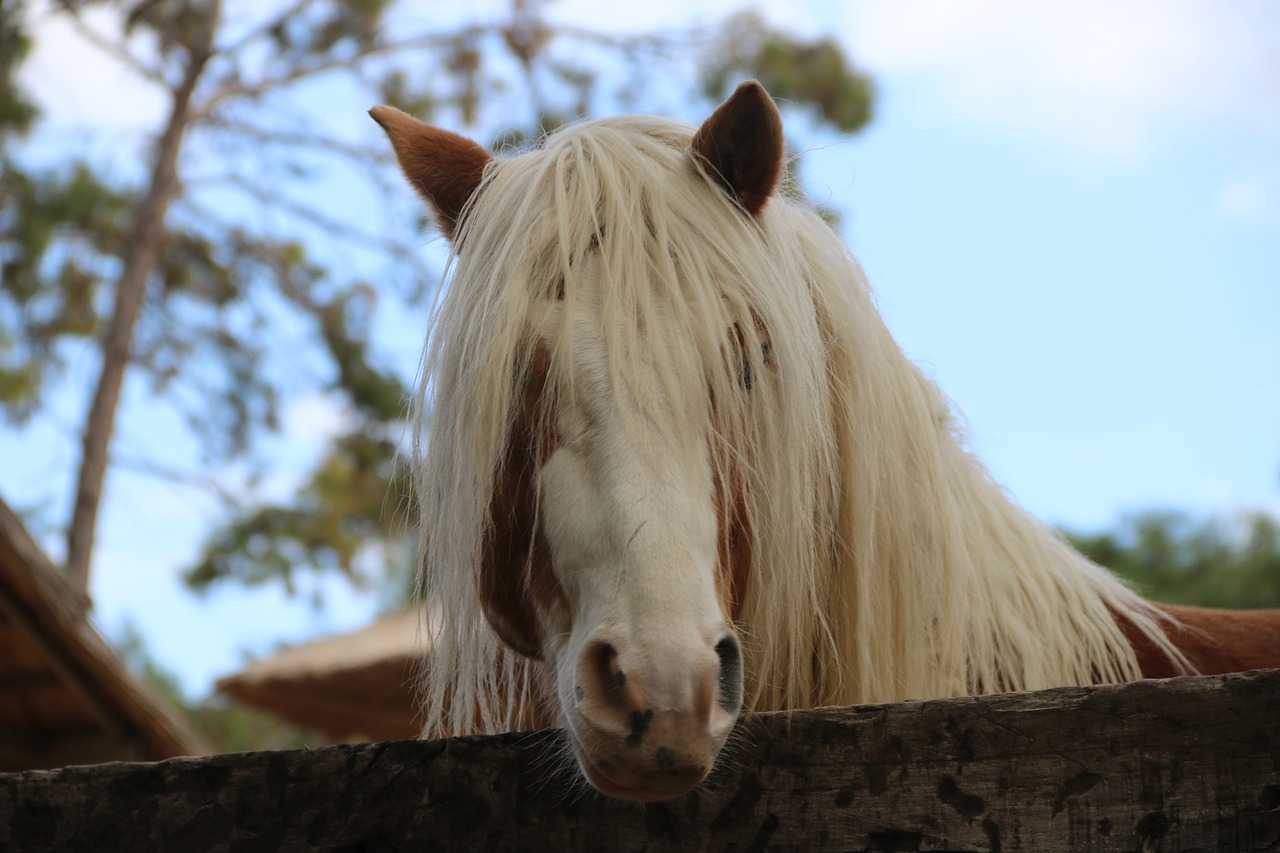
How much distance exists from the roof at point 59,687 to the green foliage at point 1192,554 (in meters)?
6.10

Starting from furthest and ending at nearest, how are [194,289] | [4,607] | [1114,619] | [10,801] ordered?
[194,289]
[4,607]
[1114,619]
[10,801]

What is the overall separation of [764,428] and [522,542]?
1.12 feet

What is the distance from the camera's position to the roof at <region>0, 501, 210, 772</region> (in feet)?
15.0

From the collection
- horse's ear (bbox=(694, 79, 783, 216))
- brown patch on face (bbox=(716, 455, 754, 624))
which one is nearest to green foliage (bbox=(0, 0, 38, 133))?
horse's ear (bbox=(694, 79, 783, 216))

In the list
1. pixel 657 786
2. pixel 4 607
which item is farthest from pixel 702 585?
pixel 4 607

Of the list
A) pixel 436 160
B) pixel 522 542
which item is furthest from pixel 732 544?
pixel 436 160

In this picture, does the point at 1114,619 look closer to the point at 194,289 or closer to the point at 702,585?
the point at 702,585

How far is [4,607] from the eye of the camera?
15.3ft

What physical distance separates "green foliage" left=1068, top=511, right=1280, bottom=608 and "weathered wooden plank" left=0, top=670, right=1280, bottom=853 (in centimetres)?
745

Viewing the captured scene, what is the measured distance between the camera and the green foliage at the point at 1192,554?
25.9 feet

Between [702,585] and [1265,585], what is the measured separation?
7734 mm

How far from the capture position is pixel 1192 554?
8625 millimetres

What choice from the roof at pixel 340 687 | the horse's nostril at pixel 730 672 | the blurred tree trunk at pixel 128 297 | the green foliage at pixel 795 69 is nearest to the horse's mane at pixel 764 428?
the horse's nostril at pixel 730 672

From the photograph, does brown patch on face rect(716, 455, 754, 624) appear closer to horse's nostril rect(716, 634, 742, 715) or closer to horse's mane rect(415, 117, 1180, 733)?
horse's mane rect(415, 117, 1180, 733)
